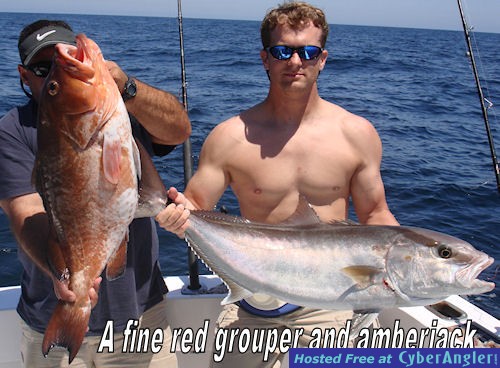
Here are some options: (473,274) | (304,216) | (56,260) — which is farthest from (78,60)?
(473,274)

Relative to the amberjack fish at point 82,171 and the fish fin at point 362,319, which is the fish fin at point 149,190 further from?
the fish fin at point 362,319

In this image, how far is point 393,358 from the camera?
115 inches

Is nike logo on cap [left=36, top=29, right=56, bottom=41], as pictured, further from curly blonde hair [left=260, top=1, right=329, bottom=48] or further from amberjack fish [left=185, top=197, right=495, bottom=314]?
curly blonde hair [left=260, top=1, right=329, bottom=48]

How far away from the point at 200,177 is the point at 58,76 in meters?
1.66

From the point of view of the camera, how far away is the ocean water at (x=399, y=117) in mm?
8461

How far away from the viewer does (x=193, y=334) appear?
3809 mm

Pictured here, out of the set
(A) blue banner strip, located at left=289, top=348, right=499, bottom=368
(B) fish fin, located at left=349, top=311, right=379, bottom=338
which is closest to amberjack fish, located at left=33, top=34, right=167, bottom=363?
(B) fish fin, located at left=349, top=311, right=379, bottom=338

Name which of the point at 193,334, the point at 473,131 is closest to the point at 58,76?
the point at 193,334

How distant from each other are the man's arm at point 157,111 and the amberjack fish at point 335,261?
20.8 inches

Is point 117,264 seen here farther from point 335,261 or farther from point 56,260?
point 335,261

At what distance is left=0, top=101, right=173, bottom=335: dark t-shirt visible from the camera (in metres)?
2.62

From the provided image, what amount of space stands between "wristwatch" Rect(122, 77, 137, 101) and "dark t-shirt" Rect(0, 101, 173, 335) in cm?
56

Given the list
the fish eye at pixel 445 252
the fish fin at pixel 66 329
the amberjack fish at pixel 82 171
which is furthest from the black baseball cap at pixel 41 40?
the fish eye at pixel 445 252

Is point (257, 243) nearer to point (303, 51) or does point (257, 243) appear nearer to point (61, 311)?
point (61, 311)
